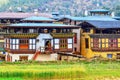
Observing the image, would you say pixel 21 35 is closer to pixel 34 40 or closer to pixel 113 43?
pixel 34 40

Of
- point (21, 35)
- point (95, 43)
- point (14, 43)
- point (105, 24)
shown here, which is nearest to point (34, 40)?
point (21, 35)

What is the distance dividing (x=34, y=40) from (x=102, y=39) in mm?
10392

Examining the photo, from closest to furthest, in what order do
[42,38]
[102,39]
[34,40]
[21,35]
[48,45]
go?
[21,35]
[34,40]
[42,38]
[48,45]
[102,39]

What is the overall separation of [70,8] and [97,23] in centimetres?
12308

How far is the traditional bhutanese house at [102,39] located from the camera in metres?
64.2

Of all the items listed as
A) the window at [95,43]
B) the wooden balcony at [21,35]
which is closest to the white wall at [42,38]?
the wooden balcony at [21,35]

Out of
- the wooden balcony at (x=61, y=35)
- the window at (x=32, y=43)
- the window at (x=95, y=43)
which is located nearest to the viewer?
the window at (x=32, y=43)

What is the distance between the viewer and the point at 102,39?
211 feet

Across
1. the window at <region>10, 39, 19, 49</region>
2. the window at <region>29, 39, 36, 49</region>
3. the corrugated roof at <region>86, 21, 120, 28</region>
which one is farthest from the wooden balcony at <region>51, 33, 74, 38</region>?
the window at <region>10, 39, 19, 49</region>

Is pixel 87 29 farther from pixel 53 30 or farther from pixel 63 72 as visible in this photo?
pixel 63 72

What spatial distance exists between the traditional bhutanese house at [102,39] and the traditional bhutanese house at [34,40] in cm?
348

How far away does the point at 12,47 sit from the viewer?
199 feet

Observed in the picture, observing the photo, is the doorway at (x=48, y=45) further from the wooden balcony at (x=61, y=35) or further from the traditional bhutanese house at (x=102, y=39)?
the traditional bhutanese house at (x=102, y=39)

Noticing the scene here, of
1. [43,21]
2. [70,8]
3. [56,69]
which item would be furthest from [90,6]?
[56,69]
